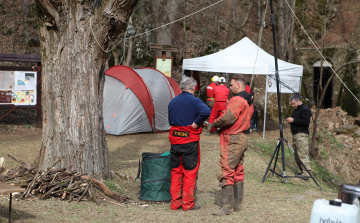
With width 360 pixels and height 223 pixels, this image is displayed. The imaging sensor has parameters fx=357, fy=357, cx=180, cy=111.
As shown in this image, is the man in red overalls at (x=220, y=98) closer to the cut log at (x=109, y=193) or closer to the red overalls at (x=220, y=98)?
the red overalls at (x=220, y=98)

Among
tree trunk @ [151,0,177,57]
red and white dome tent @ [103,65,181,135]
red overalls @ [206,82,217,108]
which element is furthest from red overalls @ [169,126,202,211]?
tree trunk @ [151,0,177,57]

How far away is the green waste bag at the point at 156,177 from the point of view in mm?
5074

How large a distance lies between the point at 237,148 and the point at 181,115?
85cm

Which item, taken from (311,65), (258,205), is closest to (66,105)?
(258,205)

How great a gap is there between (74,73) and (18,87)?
645 cm

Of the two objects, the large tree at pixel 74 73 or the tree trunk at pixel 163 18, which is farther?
the tree trunk at pixel 163 18

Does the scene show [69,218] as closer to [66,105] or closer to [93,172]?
[93,172]

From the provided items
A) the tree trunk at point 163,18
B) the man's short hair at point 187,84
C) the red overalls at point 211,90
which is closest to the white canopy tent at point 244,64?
the red overalls at point 211,90

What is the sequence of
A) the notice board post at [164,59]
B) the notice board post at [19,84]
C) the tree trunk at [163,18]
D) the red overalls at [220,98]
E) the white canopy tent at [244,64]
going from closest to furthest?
the red overalls at [220,98], the notice board post at [19,84], the white canopy tent at [244,64], the notice board post at [164,59], the tree trunk at [163,18]

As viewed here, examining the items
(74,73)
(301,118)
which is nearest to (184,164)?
(74,73)

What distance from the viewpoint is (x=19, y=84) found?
35.6ft

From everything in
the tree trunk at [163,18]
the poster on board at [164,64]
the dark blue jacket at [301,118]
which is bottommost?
the dark blue jacket at [301,118]

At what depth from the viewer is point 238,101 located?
15.4 ft

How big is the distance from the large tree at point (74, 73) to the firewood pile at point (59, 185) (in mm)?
271
